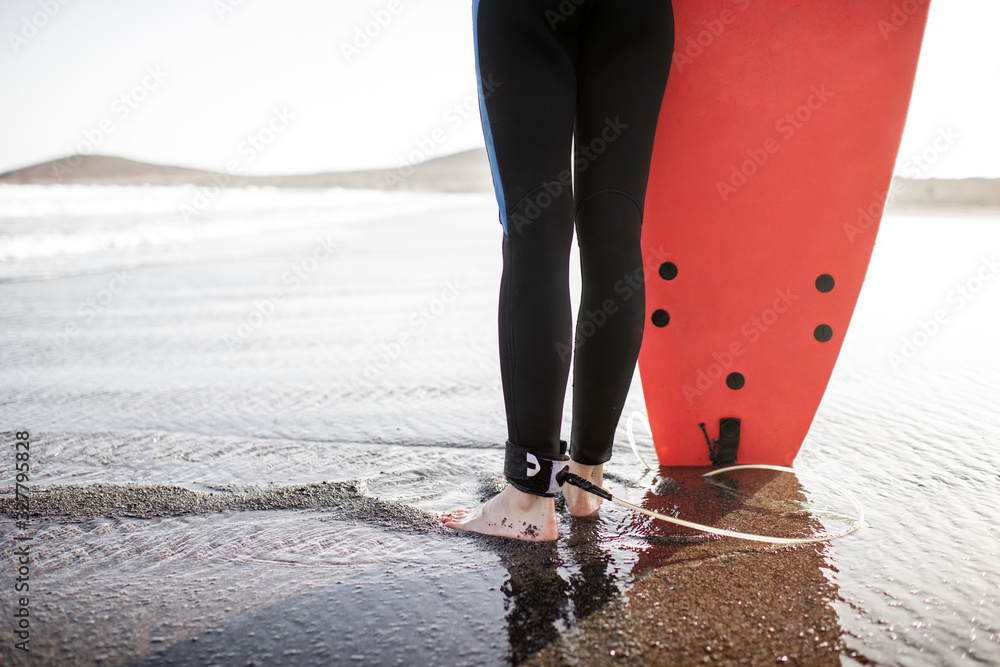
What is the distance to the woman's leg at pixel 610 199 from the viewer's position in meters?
1.24

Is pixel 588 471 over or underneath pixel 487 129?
underneath

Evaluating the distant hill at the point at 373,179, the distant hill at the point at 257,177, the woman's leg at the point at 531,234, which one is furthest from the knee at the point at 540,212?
the distant hill at the point at 257,177

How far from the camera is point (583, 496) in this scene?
4.16 ft

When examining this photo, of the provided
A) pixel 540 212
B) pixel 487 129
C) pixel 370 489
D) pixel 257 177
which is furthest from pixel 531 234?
pixel 257 177

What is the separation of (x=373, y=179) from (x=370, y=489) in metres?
47.6

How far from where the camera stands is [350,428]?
179cm

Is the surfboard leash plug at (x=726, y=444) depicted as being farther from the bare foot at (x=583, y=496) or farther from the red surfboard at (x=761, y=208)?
the bare foot at (x=583, y=496)

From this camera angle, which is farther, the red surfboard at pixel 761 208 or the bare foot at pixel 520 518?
the red surfboard at pixel 761 208

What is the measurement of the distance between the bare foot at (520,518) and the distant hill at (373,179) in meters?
8.80

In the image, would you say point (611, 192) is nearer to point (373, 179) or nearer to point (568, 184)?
point (568, 184)

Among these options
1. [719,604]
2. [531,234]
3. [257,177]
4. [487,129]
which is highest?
[257,177]

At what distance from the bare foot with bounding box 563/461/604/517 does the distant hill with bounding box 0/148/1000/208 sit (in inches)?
342

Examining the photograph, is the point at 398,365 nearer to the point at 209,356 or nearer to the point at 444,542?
the point at 209,356

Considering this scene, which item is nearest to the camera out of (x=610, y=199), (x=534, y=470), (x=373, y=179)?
(x=534, y=470)
